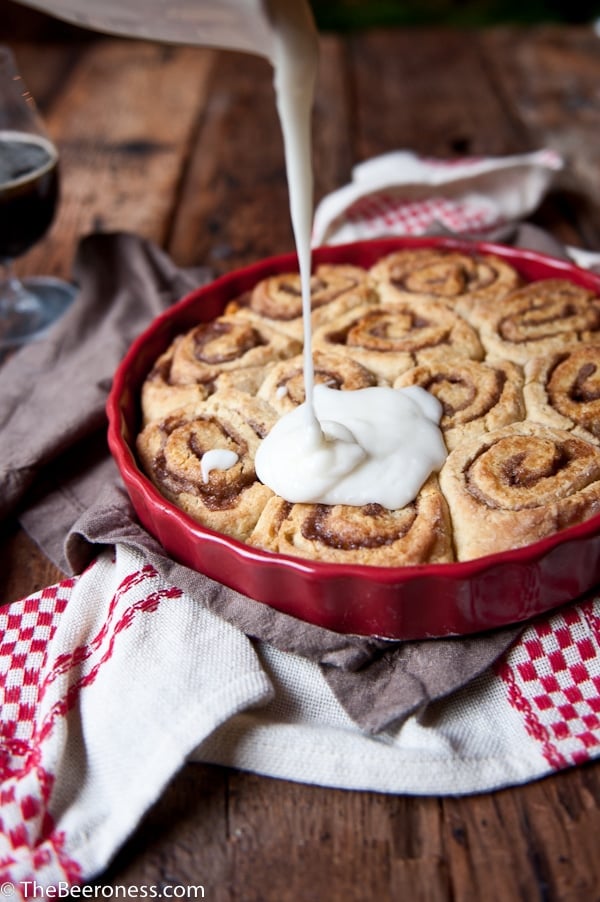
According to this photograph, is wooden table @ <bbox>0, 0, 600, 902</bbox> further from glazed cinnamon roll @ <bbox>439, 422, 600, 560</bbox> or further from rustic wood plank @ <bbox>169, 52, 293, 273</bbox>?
glazed cinnamon roll @ <bbox>439, 422, 600, 560</bbox>

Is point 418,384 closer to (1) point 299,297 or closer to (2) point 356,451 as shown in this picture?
(2) point 356,451

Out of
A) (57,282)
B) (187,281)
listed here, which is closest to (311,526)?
(187,281)

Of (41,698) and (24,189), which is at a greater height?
(24,189)

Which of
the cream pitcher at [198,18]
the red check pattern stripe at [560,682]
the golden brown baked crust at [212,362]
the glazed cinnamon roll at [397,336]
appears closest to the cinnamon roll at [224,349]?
the golden brown baked crust at [212,362]

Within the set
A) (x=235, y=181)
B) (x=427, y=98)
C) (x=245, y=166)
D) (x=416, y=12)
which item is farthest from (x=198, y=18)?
(x=416, y=12)

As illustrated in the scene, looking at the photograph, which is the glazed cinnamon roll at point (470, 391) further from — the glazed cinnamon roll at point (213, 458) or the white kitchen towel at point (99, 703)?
the white kitchen towel at point (99, 703)

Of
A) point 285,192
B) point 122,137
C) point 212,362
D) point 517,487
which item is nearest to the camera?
Answer: point 517,487

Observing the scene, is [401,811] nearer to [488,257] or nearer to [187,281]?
[488,257]
